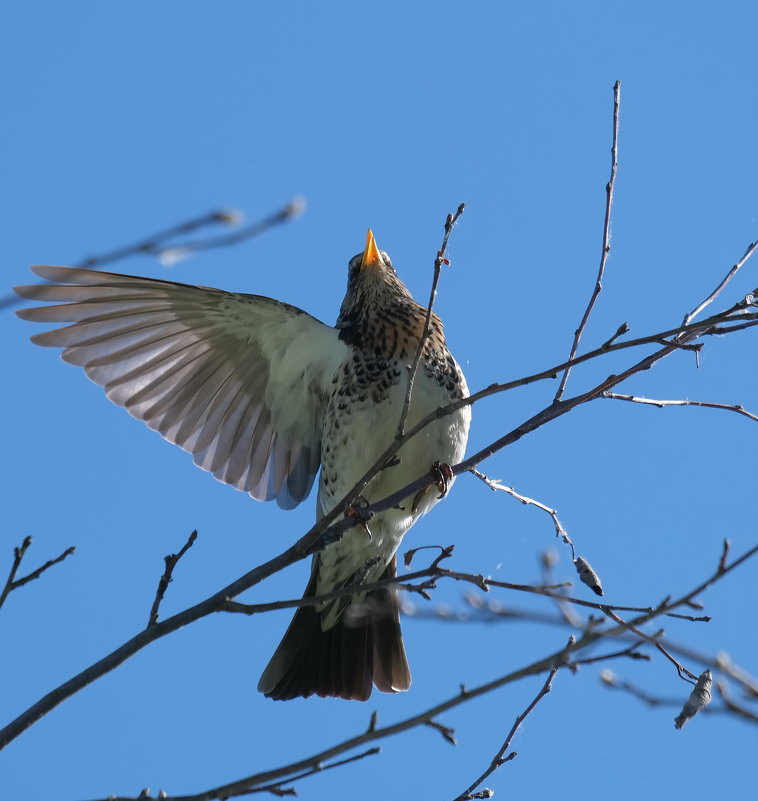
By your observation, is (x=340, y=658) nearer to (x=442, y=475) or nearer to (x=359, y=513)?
(x=442, y=475)

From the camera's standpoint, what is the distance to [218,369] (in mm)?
5734

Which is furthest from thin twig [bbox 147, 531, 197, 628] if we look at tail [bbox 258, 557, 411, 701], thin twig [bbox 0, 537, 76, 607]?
tail [bbox 258, 557, 411, 701]

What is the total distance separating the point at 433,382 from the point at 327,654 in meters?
1.37

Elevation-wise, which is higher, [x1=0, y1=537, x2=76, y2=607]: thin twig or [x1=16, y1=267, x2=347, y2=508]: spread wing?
[x1=16, y1=267, x2=347, y2=508]: spread wing

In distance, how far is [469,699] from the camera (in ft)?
8.27

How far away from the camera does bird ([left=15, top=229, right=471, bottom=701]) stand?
500 cm

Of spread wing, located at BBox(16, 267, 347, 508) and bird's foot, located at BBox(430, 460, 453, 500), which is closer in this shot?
bird's foot, located at BBox(430, 460, 453, 500)

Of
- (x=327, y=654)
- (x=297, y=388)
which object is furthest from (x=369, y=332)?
(x=327, y=654)

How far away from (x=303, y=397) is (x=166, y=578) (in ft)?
7.25

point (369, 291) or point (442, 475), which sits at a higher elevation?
point (369, 291)

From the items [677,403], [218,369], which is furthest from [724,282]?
[218,369]

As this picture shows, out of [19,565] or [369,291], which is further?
[369,291]

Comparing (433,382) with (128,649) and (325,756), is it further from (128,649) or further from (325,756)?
(325,756)

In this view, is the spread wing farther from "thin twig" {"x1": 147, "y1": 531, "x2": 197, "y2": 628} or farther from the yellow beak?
"thin twig" {"x1": 147, "y1": 531, "x2": 197, "y2": 628}
